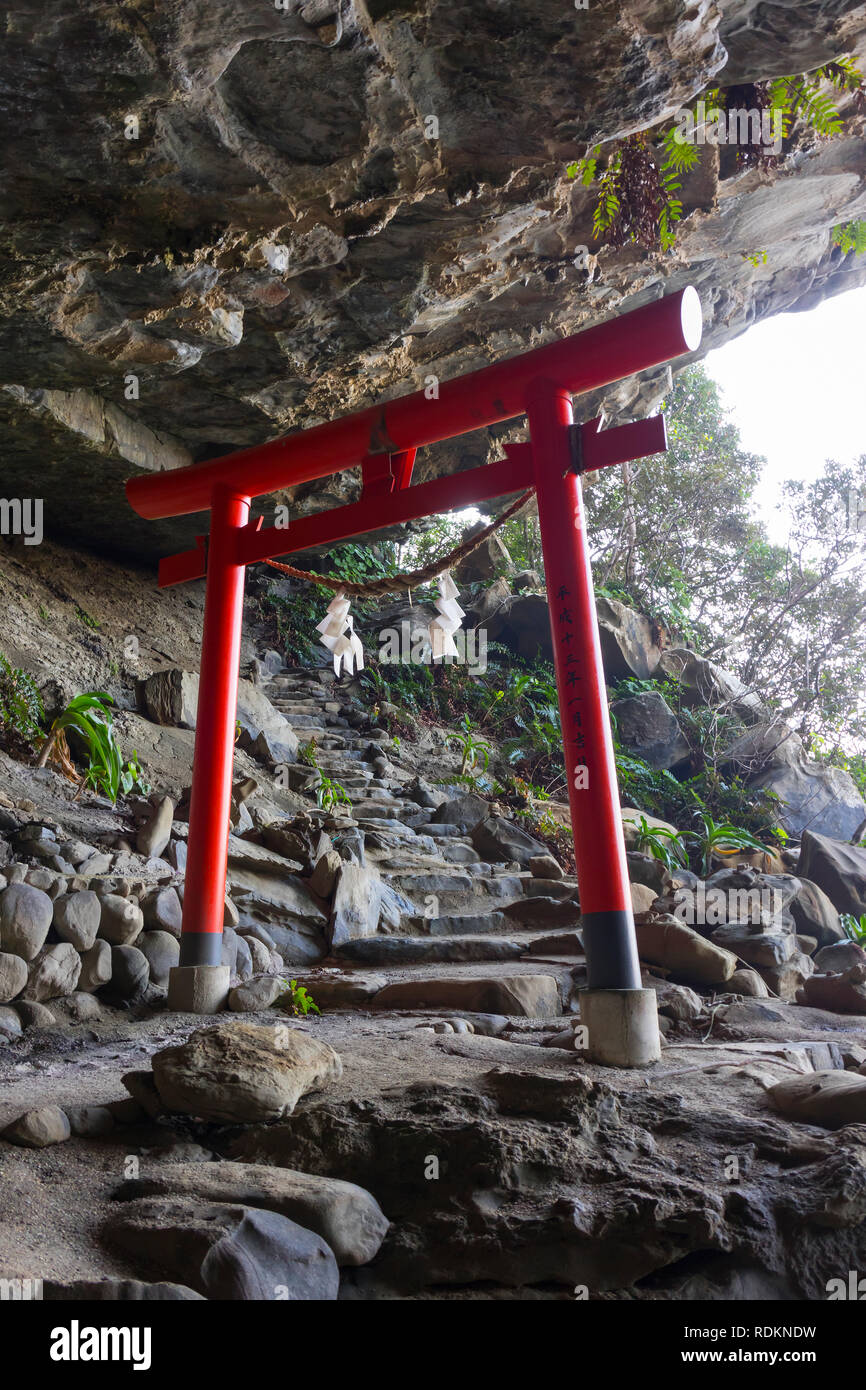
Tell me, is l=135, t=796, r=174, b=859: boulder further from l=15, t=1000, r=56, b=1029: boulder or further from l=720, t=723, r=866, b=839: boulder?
l=720, t=723, r=866, b=839: boulder

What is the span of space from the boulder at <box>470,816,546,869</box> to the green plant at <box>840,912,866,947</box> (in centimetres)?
303

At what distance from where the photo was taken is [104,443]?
769cm

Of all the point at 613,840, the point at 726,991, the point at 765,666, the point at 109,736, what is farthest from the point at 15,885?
the point at 765,666

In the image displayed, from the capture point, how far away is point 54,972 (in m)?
4.63

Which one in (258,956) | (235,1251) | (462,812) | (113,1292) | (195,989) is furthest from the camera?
(462,812)

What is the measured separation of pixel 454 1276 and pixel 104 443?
7.28m

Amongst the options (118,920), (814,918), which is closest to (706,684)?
(814,918)

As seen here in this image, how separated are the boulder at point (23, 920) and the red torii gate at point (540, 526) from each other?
0.81m

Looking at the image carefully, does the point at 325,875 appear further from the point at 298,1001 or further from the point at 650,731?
the point at 650,731

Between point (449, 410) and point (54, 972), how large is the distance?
3.91 metres

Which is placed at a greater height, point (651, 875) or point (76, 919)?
point (651, 875)

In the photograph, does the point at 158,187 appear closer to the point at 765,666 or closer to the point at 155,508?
the point at 155,508

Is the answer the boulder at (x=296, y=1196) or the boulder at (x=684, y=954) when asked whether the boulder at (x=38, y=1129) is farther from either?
the boulder at (x=684, y=954)

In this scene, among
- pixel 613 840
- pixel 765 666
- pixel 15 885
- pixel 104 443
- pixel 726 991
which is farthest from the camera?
pixel 765 666
